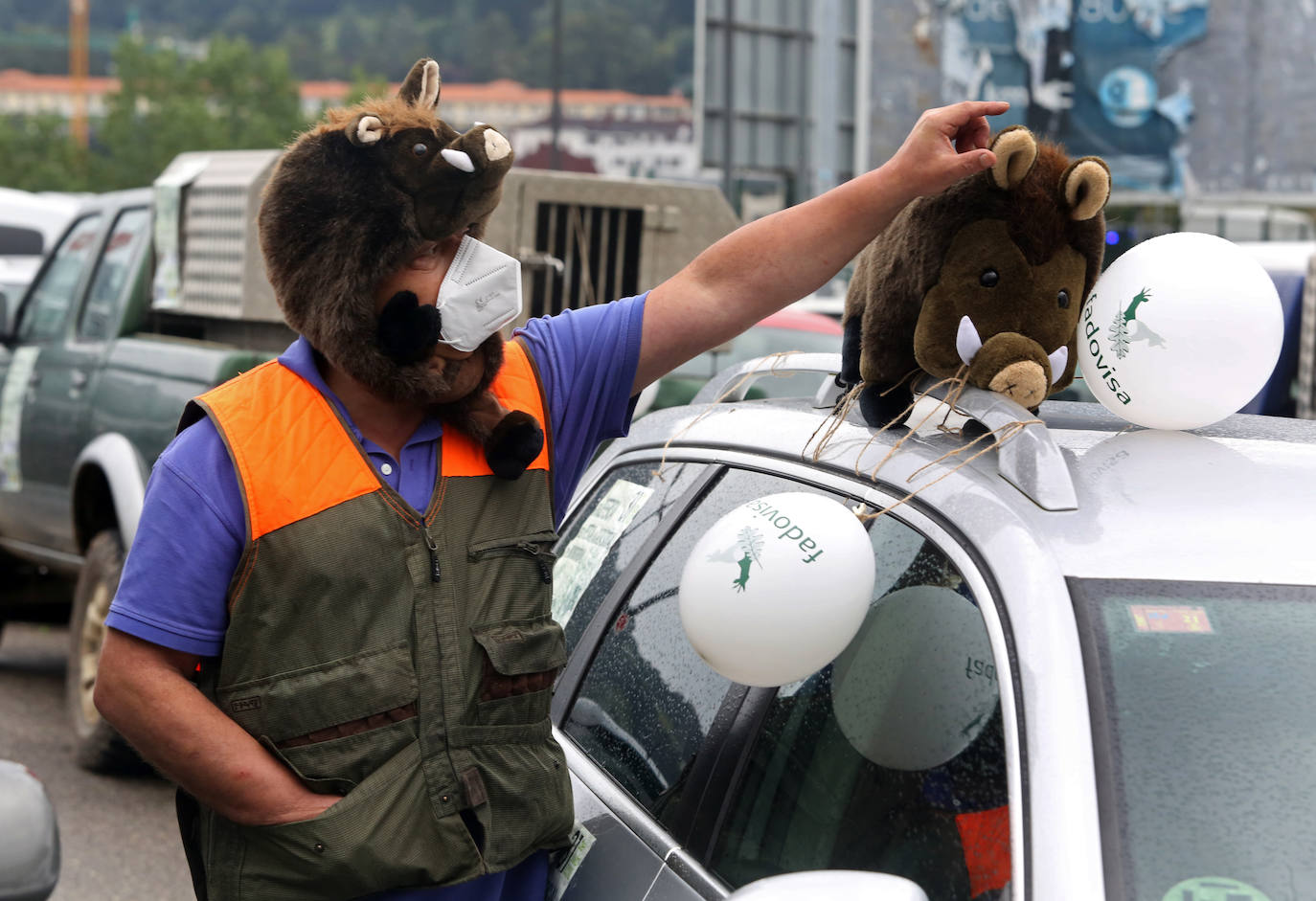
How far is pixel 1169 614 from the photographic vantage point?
1666mm

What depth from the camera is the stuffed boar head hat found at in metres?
2.07

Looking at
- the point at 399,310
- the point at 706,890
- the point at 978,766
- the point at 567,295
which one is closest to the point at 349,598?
the point at 399,310

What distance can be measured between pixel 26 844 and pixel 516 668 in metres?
0.63

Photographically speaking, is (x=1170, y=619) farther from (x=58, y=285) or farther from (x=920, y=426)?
(x=58, y=285)

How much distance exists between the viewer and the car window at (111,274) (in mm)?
6582

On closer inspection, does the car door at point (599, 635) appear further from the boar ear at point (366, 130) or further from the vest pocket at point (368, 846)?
the boar ear at point (366, 130)

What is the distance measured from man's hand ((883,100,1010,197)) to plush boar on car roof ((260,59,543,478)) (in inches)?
22.8

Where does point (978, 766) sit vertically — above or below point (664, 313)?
below

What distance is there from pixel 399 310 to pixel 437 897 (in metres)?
0.78

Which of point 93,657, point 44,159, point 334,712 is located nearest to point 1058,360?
point 334,712

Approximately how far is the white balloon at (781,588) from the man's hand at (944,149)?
0.47 meters

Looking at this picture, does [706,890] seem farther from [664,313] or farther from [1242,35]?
[1242,35]

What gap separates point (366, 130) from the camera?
208cm

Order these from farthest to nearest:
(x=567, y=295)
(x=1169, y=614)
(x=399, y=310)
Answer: (x=567, y=295)
(x=399, y=310)
(x=1169, y=614)
